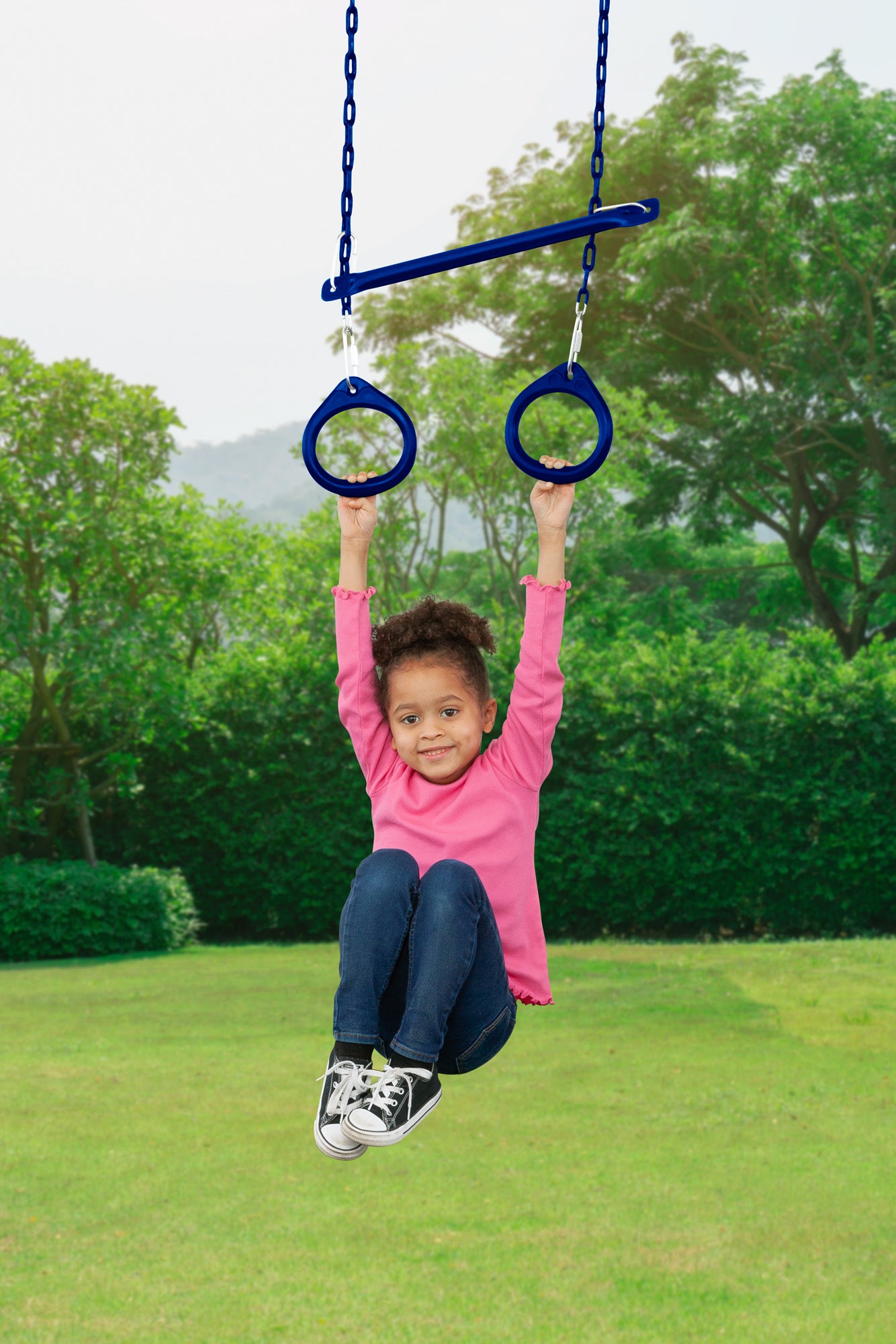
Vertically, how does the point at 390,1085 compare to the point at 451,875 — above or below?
below

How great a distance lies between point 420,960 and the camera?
2.33 metres

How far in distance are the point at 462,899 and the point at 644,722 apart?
1067 cm

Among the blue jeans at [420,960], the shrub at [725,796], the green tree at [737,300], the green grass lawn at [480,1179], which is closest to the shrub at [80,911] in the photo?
the green grass lawn at [480,1179]

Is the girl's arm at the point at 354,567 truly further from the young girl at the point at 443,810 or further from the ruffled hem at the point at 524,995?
the ruffled hem at the point at 524,995

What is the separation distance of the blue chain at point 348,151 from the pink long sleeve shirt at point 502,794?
68cm

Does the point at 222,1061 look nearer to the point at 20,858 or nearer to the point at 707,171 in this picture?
the point at 20,858

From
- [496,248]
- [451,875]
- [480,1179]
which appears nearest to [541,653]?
[451,875]

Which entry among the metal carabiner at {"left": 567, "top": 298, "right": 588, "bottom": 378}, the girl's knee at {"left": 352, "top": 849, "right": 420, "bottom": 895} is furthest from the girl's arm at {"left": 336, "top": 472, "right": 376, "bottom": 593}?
the girl's knee at {"left": 352, "top": 849, "right": 420, "bottom": 895}

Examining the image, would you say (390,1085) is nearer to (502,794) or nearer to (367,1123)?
(367,1123)

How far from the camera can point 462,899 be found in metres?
2.35

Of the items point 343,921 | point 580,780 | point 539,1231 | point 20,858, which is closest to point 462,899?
point 343,921

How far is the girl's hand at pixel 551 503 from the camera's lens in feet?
8.51

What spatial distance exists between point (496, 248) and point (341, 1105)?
65.4 inches

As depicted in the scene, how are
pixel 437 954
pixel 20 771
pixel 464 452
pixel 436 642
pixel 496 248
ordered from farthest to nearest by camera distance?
pixel 464 452 → pixel 20 771 → pixel 436 642 → pixel 496 248 → pixel 437 954
